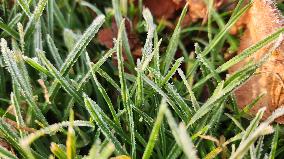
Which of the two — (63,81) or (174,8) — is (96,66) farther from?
(174,8)

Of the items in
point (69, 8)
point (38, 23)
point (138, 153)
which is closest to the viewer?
point (138, 153)

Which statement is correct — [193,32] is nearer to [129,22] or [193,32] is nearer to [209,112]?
[129,22]

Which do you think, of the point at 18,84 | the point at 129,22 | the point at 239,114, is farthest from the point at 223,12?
the point at 18,84

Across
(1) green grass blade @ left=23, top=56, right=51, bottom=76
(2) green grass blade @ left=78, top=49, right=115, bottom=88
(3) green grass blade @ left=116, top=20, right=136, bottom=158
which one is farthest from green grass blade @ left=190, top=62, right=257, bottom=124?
(1) green grass blade @ left=23, top=56, right=51, bottom=76

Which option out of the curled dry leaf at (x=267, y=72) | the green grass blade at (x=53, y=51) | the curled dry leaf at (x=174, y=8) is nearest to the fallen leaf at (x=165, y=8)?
the curled dry leaf at (x=174, y=8)

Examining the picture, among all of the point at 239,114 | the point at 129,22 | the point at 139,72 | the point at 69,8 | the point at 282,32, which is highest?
the point at 69,8

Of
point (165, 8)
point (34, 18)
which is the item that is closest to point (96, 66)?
point (34, 18)

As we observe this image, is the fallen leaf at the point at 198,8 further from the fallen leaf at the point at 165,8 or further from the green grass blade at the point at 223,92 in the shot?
the green grass blade at the point at 223,92
